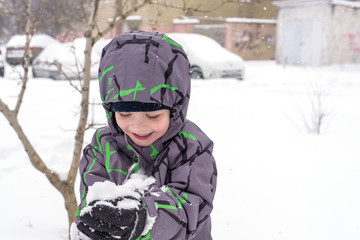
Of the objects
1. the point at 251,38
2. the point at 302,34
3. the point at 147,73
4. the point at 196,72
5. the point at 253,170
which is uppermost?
the point at 302,34

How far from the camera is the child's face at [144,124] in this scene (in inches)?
46.4

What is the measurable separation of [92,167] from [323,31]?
17226mm

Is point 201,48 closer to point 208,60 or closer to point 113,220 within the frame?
point 208,60

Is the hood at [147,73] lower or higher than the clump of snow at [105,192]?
higher

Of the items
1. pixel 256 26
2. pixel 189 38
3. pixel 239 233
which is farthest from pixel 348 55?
pixel 239 233

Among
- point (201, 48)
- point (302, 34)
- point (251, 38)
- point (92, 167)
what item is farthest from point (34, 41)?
point (92, 167)

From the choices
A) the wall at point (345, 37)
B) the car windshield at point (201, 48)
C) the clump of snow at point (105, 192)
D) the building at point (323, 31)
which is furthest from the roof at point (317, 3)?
the clump of snow at point (105, 192)

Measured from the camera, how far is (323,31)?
16.7 m

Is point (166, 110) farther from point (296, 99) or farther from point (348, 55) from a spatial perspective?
point (348, 55)

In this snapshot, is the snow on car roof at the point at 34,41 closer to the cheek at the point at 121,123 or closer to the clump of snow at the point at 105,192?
the cheek at the point at 121,123

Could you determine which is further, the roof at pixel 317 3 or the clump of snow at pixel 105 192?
the roof at pixel 317 3

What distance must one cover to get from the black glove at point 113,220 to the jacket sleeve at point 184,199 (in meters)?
0.05

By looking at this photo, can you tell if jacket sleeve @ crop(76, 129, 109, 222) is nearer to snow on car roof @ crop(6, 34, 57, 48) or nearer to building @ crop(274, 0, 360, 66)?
snow on car roof @ crop(6, 34, 57, 48)

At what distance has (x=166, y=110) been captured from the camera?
47.8 inches
